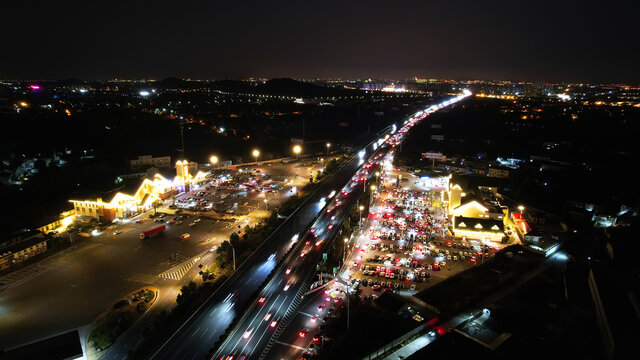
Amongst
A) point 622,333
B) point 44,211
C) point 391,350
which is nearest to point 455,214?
point 622,333

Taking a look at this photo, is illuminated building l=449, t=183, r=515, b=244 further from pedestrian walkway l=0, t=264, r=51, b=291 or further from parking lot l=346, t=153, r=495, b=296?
pedestrian walkway l=0, t=264, r=51, b=291

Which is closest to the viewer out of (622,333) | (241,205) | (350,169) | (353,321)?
(622,333)

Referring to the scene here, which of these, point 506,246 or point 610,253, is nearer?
point 610,253

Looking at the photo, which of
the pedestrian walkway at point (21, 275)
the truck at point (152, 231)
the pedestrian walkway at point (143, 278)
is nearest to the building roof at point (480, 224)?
the pedestrian walkway at point (143, 278)

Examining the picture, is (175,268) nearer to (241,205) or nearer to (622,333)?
A: (241,205)

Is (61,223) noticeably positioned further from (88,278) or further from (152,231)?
(88,278)

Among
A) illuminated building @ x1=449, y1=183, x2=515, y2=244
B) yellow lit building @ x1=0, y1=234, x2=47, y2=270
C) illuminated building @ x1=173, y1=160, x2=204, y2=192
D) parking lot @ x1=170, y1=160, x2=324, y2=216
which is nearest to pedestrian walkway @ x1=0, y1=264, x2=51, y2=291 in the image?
yellow lit building @ x1=0, y1=234, x2=47, y2=270
